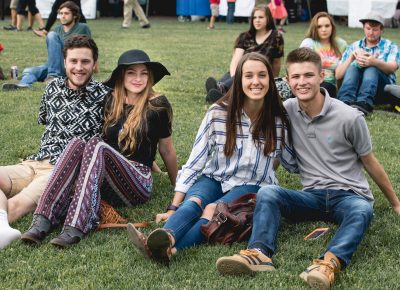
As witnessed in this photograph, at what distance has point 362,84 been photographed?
28.3 feet

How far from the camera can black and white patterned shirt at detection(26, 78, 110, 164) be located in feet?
17.5

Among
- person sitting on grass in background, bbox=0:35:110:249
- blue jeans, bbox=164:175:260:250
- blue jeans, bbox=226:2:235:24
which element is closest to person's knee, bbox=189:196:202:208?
blue jeans, bbox=164:175:260:250

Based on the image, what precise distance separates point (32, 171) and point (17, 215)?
45cm

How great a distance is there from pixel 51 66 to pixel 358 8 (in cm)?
1447

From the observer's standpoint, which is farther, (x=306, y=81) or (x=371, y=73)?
(x=371, y=73)

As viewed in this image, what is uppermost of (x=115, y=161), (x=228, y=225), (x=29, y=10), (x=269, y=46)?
(x=269, y=46)

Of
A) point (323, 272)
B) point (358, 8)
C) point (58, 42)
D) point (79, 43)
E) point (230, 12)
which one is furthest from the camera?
point (230, 12)

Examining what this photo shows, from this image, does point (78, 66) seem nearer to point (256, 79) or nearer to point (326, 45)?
point (256, 79)

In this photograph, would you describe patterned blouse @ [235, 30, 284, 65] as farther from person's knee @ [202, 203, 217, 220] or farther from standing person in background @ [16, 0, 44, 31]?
standing person in background @ [16, 0, 44, 31]

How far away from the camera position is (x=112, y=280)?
3.97 meters

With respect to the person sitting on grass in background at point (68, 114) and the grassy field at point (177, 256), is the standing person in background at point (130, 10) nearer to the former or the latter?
the grassy field at point (177, 256)

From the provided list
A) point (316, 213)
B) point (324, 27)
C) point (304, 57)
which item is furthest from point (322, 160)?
point (324, 27)

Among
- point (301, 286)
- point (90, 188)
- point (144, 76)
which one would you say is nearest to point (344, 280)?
point (301, 286)

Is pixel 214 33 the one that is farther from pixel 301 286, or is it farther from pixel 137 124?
pixel 301 286
